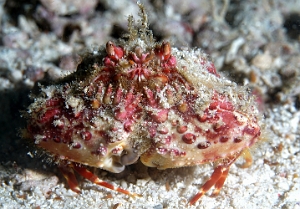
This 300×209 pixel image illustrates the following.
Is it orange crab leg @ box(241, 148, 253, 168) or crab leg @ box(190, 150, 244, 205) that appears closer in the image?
crab leg @ box(190, 150, 244, 205)

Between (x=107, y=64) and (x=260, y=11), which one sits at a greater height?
(x=260, y=11)

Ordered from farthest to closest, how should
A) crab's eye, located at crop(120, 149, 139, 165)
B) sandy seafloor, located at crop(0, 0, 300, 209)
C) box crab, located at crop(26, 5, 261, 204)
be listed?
1. sandy seafloor, located at crop(0, 0, 300, 209)
2. crab's eye, located at crop(120, 149, 139, 165)
3. box crab, located at crop(26, 5, 261, 204)

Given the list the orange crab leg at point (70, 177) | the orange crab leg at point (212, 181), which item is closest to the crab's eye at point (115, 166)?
the orange crab leg at point (70, 177)

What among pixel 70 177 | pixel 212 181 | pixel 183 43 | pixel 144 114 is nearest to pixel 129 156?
pixel 144 114

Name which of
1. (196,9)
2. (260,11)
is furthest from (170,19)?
(260,11)

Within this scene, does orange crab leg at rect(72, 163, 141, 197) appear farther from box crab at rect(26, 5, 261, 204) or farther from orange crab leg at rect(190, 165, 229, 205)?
orange crab leg at rect(190, 165, 229, 205)

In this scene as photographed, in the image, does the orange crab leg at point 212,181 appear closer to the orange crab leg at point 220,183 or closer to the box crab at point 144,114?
the orange crab leg at point 220,183

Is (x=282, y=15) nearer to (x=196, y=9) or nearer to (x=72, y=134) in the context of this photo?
(x=196, y=9)

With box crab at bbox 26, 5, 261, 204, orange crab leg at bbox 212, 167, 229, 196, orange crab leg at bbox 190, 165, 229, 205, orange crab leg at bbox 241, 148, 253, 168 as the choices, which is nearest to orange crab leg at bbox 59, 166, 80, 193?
box crab at bbox 26, 5, 261, 204
